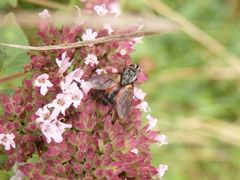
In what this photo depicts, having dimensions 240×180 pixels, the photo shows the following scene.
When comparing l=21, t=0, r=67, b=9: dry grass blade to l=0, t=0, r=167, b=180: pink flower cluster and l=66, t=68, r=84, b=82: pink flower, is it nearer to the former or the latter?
l=0, t=0, r=167, b=180: pink flower cluster

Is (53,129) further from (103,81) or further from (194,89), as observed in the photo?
(194,89)

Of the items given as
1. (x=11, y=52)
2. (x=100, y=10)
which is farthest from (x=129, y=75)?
(x=11, y=52)

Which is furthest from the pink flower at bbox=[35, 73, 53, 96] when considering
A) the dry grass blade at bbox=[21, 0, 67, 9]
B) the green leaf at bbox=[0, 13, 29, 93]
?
the dry grass blade at bbox=[21, 0, 67, 9]

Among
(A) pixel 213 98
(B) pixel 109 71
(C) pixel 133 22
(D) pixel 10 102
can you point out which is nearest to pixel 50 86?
(D) pixel 10 102

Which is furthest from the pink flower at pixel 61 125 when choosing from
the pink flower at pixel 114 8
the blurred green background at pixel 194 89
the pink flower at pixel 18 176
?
the blurred green background at pixel 194 89

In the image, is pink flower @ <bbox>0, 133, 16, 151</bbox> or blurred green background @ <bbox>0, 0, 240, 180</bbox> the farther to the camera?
blurred green background @ <bbox>0, 0, 240, 180</bbox>
